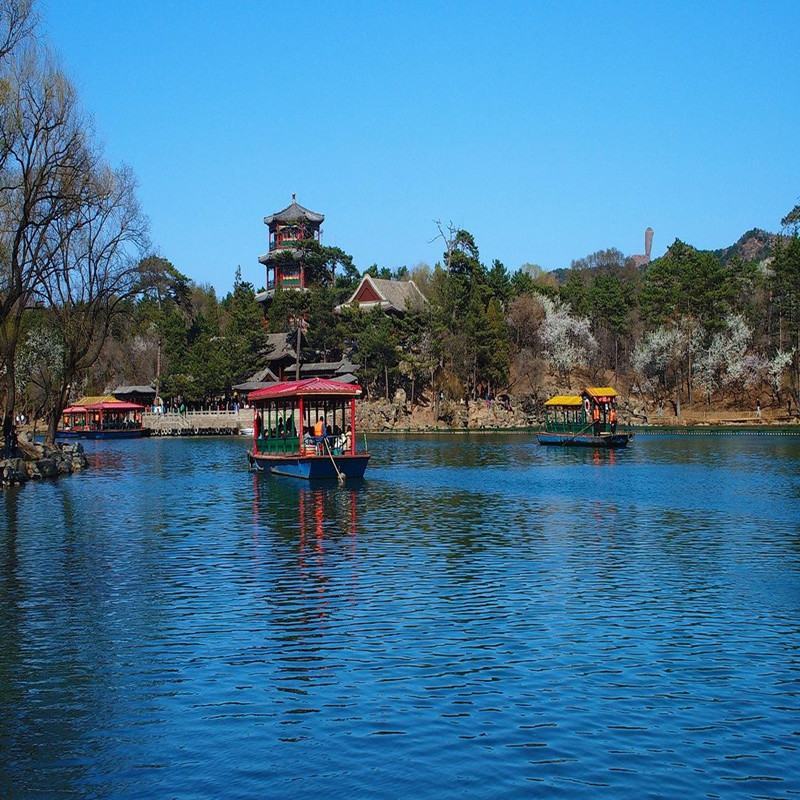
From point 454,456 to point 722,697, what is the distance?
1637 inches

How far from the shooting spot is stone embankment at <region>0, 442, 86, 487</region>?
3778cm

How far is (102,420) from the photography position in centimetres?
8538

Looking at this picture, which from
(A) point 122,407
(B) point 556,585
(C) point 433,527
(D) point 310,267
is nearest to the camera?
(B) point 556,585

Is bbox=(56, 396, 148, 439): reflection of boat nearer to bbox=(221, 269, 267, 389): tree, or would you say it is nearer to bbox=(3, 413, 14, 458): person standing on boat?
bbox=(221, 269, 267, 389): tree

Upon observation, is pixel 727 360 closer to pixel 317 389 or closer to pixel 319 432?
pixel 319 432

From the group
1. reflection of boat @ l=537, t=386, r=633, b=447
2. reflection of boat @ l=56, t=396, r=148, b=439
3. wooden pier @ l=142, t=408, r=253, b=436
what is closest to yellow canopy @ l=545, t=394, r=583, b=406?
reflection of boat @ l=537, t=386, r=633, b=447

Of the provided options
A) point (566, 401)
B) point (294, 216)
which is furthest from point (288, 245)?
point (566, 401)

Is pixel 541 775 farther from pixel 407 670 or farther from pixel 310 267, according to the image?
pixel 310 267

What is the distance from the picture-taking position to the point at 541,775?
28.0 ft

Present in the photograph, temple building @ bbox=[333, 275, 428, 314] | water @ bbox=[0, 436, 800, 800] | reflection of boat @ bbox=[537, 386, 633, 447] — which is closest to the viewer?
water @ bbox=[0, 436, 800, 800]

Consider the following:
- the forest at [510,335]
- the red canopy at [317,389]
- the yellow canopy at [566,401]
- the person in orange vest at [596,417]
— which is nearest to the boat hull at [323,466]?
the red canopy at [317,389]

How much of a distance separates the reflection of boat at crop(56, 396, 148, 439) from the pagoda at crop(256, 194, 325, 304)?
21012mm

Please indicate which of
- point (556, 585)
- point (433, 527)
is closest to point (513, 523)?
point (433, 527)

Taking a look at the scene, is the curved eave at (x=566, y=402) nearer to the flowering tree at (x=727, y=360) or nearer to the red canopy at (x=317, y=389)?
the flowering tree at (x=727, y=360)
